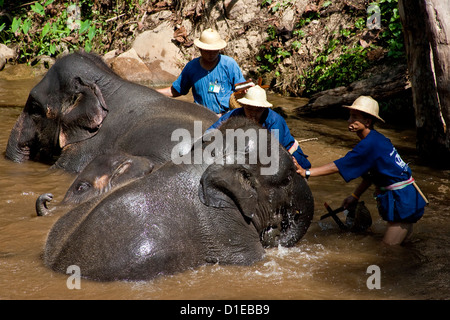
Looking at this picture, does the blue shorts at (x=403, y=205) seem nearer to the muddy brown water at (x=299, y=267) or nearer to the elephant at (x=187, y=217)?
the muddy brown water at (x=299, y=267)

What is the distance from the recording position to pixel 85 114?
6.52 m

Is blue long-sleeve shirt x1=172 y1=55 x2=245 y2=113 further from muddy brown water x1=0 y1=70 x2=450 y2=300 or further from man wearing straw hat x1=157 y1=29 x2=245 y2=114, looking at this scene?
muddy brown water x1=0 y1=70 x2=450 y2=300

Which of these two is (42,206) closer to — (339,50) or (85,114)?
(85,114)

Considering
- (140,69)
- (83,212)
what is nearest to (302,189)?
(83,212)

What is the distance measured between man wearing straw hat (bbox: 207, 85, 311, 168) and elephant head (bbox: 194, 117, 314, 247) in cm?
67

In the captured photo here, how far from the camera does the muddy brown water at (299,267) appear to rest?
142 inches

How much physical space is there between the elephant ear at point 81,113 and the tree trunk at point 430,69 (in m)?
3.57

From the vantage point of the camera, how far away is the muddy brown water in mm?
3600

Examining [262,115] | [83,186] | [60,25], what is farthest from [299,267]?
[60,25]

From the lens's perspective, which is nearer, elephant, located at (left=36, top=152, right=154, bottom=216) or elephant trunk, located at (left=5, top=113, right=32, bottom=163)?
elephant, located at (left=36, top=152, right=154, bottom=216)

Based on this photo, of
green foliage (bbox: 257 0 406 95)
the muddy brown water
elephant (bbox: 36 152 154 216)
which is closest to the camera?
the muddy brown water

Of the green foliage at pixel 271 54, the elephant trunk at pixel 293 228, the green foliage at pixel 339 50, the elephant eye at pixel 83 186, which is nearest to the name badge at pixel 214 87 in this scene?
the elephant eye at pixel 83 186

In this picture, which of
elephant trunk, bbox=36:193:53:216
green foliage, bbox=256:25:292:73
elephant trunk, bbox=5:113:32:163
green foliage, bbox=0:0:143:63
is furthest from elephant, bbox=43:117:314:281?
green foliage, bbox=0:0:143:63

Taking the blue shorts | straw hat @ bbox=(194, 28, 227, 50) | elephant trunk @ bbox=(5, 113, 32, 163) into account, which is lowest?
elephant trunk @ bbox=(5, 113, 32, 163)
